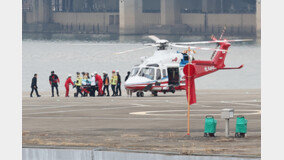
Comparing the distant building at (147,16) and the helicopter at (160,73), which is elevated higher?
the distant building at (147,16)

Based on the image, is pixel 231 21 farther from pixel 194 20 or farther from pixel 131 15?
pixel 131 15

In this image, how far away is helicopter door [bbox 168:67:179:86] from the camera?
41.5 m

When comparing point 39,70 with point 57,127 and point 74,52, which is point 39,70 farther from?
point 57,127

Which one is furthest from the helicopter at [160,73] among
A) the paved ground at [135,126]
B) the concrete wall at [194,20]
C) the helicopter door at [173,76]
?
the concrete wall at [194,20]

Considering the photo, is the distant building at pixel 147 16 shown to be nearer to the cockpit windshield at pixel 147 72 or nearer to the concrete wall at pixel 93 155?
the cockpit windshield at pixel 147 72

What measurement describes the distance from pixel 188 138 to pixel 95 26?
175285 millimetres

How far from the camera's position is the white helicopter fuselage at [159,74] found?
40250 millimetres

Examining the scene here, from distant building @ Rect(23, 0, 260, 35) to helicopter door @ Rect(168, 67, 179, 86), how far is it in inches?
4979

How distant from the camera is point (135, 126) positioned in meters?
21.0

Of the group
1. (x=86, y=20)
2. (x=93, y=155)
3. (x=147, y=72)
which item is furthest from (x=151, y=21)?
(x=93, y=155)

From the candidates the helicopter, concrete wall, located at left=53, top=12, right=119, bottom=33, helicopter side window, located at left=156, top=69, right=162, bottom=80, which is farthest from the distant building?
helicopter side window, located at left=156, top=69, right=162, bottom=80

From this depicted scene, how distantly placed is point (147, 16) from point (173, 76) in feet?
467

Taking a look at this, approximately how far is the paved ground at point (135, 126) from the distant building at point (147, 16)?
137789 mm
